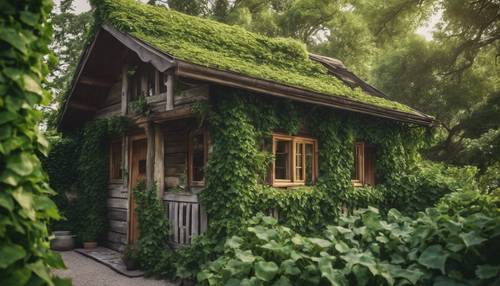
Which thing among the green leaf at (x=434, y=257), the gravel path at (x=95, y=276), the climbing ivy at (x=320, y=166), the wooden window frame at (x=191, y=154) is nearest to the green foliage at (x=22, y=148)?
the green leaf at (x=434, y=257)

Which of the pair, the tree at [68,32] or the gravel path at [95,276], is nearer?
the gravel path at [95,276]

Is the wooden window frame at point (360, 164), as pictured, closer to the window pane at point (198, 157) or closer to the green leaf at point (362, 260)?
the window pane at point (198, 157)

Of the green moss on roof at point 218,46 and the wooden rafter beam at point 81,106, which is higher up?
the green moss on roof at point 218,46

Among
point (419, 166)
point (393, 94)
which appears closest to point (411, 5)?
point (393, 94)

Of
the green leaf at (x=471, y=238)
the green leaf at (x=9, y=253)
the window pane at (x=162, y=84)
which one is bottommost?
the green leaf at (x=471, y=238)

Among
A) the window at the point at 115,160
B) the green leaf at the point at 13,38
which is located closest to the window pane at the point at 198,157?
the window at the point at 115,160

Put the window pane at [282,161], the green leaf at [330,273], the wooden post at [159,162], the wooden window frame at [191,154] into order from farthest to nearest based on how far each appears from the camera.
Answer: the window pane at [282,161], the wooden post at [159,162], the wooden window frame at [191,154], the green leaf at [330,273]

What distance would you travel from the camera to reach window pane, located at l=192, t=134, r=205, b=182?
8258 millimetres

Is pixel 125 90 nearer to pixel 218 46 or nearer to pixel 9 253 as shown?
pixel 218 46

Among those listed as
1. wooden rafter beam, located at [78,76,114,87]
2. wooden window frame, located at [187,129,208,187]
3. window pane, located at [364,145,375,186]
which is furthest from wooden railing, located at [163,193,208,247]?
window pane, located at [364,145,375,186]

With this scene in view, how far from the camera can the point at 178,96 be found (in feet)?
27.5

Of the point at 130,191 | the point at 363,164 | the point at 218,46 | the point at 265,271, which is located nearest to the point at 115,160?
the point at 130,191

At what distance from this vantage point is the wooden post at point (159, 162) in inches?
338

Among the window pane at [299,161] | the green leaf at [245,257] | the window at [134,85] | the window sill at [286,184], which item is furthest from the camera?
the window at [134,85]
